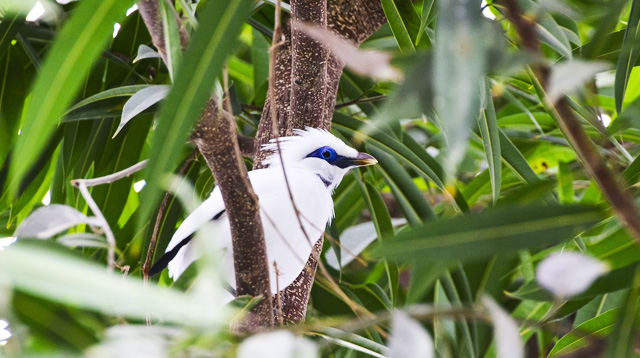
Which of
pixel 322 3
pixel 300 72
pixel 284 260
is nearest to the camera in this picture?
pixel 322 3

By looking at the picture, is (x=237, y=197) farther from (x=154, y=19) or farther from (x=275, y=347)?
(x=275, y=347)

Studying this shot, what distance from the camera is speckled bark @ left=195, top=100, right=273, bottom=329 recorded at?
941 mm

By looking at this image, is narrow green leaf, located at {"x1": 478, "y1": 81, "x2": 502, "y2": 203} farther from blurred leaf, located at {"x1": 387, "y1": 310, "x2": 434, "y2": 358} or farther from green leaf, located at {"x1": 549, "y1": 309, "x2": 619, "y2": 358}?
blurred leaf, located at {"x1": 387, "y1": 310, "x2": 434, "y2": 358}

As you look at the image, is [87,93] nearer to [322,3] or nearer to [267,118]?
[267,118]

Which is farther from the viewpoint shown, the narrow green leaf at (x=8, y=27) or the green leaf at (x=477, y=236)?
the narrow green leaf at (x=8, y=27)

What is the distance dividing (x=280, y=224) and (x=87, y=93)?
0.65 m

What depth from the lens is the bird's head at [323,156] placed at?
5.15ft

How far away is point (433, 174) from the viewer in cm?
166

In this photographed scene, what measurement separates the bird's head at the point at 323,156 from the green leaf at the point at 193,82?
2.48 feet

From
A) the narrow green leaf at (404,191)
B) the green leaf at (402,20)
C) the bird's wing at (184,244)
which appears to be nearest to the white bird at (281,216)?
the bird's wing at (184,244)

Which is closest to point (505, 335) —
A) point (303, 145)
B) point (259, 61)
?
point (303, 145)

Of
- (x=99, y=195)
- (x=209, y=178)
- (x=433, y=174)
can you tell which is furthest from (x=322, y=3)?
(x=99, y=195)

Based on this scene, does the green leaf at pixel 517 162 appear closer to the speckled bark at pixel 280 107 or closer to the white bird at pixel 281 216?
the white bird at pixel 281 216

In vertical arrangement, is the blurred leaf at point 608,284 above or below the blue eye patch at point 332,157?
below
